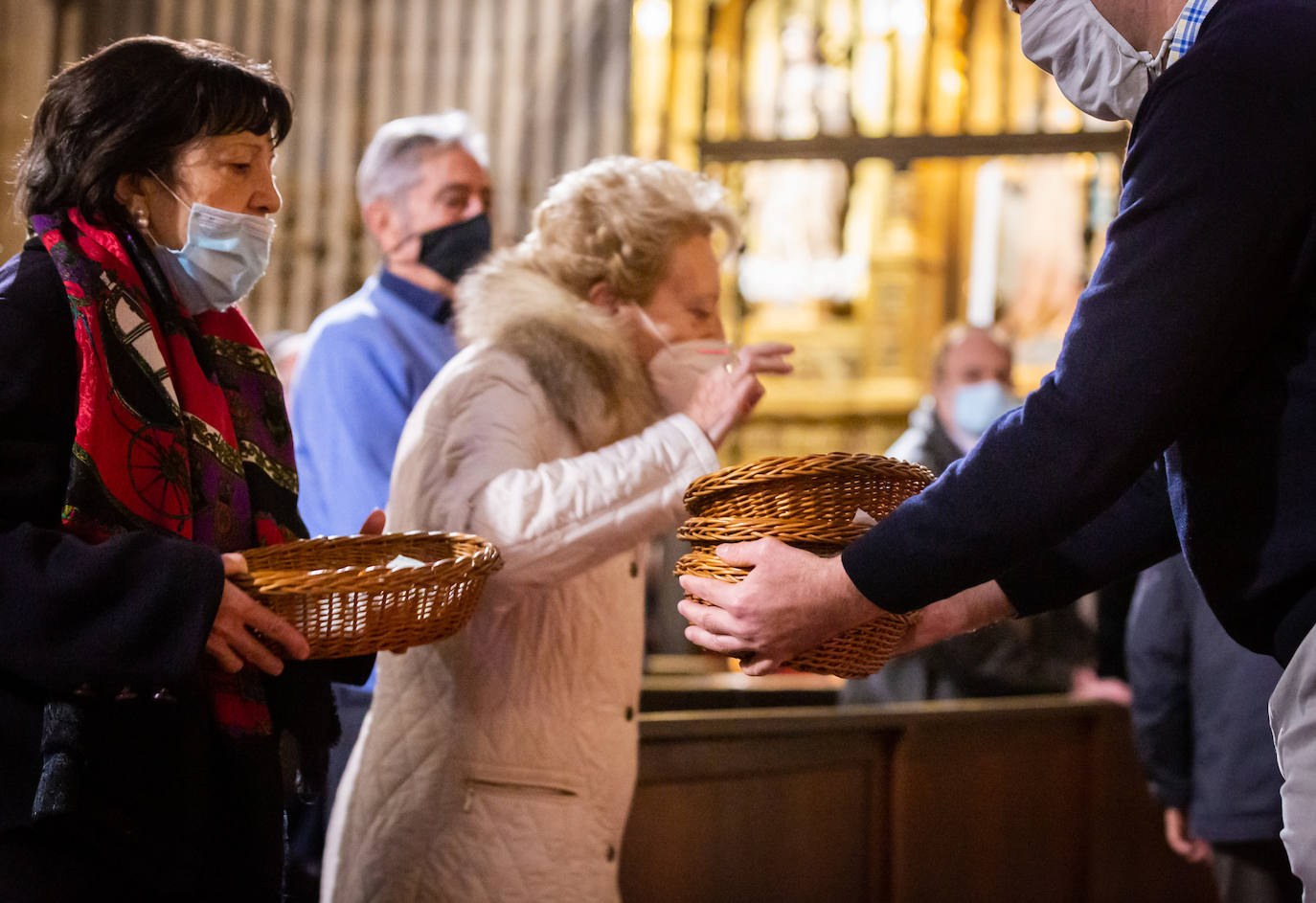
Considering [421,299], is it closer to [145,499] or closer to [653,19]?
[145,499]

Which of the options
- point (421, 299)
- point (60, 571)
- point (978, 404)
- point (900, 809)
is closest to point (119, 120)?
point (60, 571)

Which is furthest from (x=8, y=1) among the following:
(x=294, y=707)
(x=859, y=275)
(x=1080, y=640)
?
(x=294, y=707)

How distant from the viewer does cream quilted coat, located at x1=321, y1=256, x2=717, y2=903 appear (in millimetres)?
2080

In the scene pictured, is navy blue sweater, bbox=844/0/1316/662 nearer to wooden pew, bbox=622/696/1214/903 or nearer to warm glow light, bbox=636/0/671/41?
wooden pew, bbox=622/696/1214/903

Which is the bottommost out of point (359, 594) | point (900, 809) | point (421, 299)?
point (900, 809)

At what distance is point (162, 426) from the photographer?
1.69m

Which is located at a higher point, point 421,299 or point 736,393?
point 421,299

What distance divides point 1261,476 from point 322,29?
21.3ft

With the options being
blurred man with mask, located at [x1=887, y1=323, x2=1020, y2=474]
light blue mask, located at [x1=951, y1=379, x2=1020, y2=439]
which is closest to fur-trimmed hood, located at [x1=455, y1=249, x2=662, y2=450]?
blurred man with mask, located at [x1=887, y1=323, x2=1020, y2=474]

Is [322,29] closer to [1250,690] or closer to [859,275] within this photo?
[859,275]

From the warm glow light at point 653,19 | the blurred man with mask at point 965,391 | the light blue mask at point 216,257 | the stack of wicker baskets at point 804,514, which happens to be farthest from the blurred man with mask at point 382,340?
the warm glow light at point 653,19

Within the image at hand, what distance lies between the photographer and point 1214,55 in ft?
4.71

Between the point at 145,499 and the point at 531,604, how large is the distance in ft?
2.32

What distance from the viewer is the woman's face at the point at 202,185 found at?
184 cm
